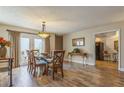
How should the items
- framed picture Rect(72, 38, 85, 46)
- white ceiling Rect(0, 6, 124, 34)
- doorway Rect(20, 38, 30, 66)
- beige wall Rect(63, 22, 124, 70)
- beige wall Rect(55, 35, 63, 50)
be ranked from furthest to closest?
1. beige wall Rect(55, 35, 63, 50)
2. framed picture Rect(72, 38, 85, 46)
3. doorway Rect(20, 38, 30, 66)
4. beige wall Rect(63, 22, 124, 70)
5. white ceiling Rect(0, 6, 124, 34)

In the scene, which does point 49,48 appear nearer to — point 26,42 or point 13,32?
point 26,42

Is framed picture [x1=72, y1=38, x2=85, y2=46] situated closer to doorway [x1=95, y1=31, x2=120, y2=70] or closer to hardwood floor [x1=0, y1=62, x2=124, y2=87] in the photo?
doorway [x1=95, y1=31, x2=120, y2=70]

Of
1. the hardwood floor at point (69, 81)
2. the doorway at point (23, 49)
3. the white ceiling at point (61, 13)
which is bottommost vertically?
the hardwood floor at point (69, 81)

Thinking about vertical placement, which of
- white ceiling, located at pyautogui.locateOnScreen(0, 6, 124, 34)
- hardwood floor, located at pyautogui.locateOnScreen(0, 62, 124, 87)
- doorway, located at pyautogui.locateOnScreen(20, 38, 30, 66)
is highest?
white ceiling, located at pyautogui.locateOnScreen(0, 6, 124, 34)

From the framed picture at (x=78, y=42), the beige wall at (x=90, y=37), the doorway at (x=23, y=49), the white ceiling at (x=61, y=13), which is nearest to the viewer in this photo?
the white ceiling at (x=61, y=13)

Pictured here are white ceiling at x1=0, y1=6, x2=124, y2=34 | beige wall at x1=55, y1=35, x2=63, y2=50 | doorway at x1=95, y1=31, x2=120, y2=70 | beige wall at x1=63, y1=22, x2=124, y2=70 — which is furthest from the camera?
beige wall at x1=55, y1=35, x2=63, y2=50

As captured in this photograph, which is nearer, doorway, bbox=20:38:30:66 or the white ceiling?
the white ceiling

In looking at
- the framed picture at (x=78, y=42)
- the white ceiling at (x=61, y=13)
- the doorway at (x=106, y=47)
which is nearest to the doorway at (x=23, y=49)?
the white ceiling at (x=61, y=13)

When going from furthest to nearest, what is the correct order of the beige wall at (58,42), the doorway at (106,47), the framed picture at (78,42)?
the beige wall at (58,42)
the doorway at (106,47)
the framed picture at (78,42)

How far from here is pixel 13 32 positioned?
21.6 feet

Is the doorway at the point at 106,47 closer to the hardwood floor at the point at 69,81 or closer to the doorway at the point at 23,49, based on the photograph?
the doorway at the point at 23,49

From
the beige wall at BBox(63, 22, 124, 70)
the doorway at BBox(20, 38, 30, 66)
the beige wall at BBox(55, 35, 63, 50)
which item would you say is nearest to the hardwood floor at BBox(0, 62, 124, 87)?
the beige wall at BBox(63, 22, 124, 70)
